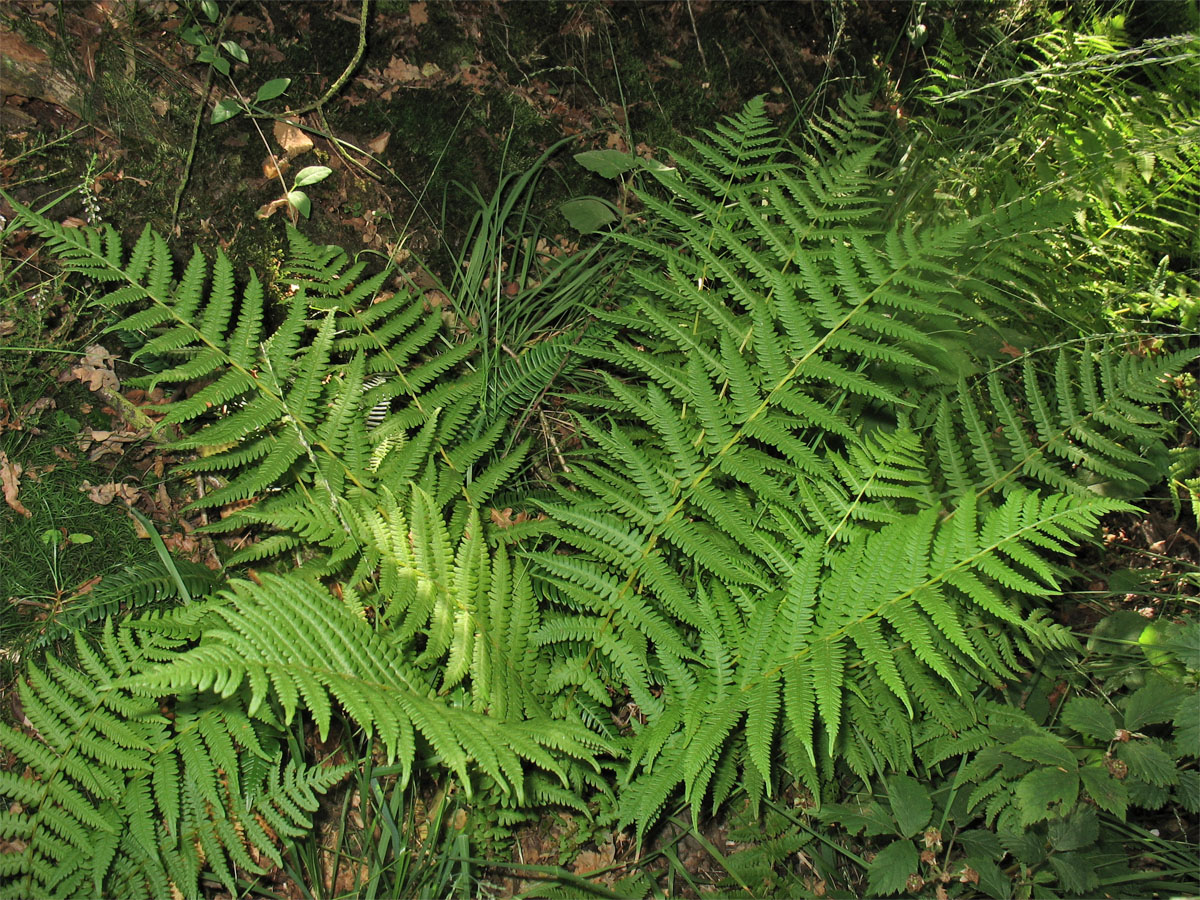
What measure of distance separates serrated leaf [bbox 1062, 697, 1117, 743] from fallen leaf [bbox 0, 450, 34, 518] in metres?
3.38

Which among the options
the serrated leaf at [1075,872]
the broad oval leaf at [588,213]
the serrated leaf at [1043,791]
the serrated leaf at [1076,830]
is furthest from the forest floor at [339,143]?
the serrated leaf at [1075,872]

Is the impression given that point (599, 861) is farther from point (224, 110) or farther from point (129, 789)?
point (224, 110)

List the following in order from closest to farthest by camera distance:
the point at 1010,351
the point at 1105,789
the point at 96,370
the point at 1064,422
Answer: the point at 1105,789 < the point at 1064,422 < the point at 96,370 < the point at 1010,351

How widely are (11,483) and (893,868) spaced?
3007 millimetres

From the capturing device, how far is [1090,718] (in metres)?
2.43

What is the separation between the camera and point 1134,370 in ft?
8.09

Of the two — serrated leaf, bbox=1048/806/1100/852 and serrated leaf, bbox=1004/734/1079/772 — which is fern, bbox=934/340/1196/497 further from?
serrated leaf, bbox=1048/806/1100/852

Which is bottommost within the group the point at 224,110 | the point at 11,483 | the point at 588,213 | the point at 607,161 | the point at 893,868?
the point at 893,868

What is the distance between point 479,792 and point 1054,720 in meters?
2.06

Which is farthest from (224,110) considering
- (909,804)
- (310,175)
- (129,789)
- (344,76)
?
(909,804)

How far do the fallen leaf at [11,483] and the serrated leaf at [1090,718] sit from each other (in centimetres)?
338

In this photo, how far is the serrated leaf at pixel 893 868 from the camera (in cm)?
229

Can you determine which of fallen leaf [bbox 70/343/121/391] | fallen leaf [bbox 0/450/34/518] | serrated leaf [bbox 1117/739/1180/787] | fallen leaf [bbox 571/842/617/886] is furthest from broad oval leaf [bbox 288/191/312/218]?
serrated leaf [bbox 1117/739/1180/787]

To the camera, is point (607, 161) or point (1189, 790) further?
point (607, 161)
